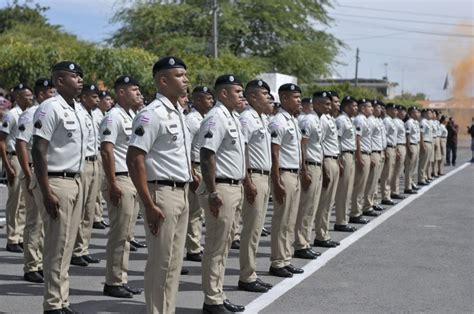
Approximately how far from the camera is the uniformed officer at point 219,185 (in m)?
6.95

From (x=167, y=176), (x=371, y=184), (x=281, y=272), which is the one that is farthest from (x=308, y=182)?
(x=371, y=184)

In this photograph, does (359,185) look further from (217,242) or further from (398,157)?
(217,242)

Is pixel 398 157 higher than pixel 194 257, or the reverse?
pixel 398 157

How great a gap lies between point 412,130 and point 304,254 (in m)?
10.3

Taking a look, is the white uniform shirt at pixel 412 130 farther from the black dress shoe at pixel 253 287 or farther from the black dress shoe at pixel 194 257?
the black dress shoe at pixel 253 287

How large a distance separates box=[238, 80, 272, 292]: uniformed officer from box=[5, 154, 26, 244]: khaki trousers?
3.32 meters

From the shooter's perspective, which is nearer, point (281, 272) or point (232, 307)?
point (232, 307)

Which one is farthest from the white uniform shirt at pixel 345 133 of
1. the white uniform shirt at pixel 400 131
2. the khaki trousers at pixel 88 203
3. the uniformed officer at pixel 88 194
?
the white uniform shirt at pixel 400 131

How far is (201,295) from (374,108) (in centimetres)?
925

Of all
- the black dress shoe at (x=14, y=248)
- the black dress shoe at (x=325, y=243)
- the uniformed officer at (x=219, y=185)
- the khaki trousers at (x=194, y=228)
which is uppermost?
the uniformed officer at (x=219, y=185)

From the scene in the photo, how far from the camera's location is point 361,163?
13805mm

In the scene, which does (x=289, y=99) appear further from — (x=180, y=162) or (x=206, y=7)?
(x=206, y=7)

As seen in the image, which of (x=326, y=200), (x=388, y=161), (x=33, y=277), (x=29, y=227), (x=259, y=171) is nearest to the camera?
(x=259, y=171)

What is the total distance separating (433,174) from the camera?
24766 millimetres
